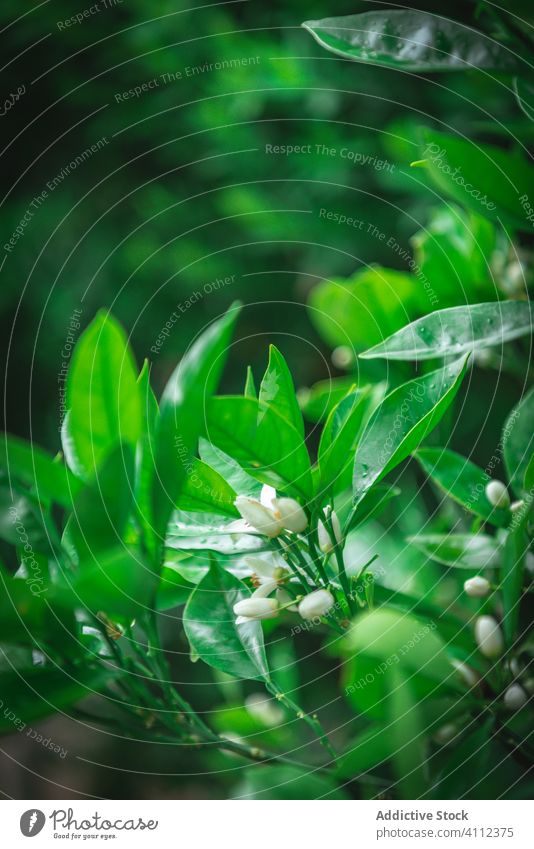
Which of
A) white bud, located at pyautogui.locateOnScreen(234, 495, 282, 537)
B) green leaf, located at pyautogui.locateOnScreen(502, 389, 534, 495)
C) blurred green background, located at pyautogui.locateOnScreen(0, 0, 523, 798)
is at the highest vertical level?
blurred green background, located at pyautogui.locateOnScreen(0, 0, 523, 798)

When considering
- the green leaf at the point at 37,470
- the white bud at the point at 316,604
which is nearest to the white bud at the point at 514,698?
the white bud at the point at 316,604

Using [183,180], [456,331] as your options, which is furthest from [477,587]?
[183,180]

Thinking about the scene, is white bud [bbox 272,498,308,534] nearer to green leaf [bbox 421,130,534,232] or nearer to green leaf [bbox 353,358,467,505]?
green leaf [bbox 353,358,467,505]

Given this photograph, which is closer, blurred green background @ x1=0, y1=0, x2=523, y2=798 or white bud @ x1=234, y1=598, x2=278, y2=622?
white bud @ x1=234, y1=598, x2=278, y2=622

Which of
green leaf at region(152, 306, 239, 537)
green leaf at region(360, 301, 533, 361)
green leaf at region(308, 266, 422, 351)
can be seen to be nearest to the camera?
green leaf at region(152, 306, 239, 537)

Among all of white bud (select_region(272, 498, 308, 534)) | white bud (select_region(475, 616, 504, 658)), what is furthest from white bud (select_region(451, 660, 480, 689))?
white bud (select_region(272, 498, 308, 534))

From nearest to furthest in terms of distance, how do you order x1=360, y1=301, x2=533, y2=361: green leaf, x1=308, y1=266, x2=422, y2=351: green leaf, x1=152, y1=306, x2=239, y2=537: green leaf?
x1=152, y1=306, x2=239, y2=537: green leaf, x1=360, y1=301, x2=533, y2=361: green leaf, x1=308, y1=266, x2=422, y2=351: green leaf
